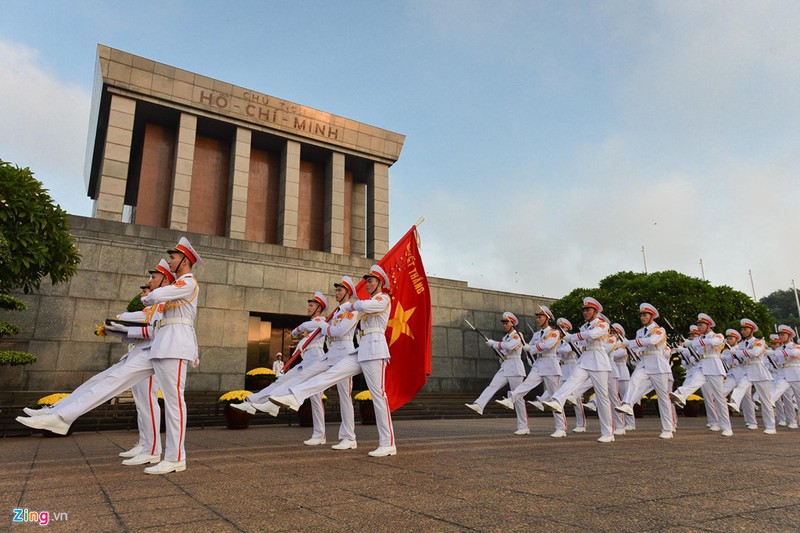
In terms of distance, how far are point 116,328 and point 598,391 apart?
764 cm

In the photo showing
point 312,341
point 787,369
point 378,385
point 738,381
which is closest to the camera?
point 378,385

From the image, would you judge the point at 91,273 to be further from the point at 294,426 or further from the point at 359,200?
the point at 359,200

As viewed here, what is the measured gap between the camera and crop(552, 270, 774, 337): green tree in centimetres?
2156

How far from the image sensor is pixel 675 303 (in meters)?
21.8

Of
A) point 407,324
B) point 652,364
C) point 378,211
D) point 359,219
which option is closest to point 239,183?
point 378,211

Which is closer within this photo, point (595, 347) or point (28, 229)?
point (595, 347)

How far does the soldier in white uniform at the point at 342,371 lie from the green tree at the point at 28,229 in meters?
6.94

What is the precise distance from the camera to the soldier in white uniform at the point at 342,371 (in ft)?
22.9

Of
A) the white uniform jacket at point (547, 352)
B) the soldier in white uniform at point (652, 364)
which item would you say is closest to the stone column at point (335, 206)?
the white uniform jacket at point (547, 352)

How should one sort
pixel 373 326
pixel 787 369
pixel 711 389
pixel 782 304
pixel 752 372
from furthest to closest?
pixel 782 304
pixel 787 369
pixel 752 372
pixel 711 389
pixel 373 326

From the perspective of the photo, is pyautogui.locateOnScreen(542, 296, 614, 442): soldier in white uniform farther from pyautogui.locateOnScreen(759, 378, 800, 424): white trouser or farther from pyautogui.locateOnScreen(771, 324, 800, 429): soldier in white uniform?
pyautogui.locateOnScreen(771, 324, 800, 429): soldier in white uniform

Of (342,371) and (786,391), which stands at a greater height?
(342,371)

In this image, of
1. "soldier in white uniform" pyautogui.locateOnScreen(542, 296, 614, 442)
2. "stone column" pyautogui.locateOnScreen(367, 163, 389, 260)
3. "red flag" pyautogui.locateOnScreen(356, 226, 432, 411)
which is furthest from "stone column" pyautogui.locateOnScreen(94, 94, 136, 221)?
"soldier in white uniform" pyautogui.locateOnScreen(542, 296, 614, 442)

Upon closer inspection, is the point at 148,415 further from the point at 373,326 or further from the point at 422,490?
→ the point at 422,490
